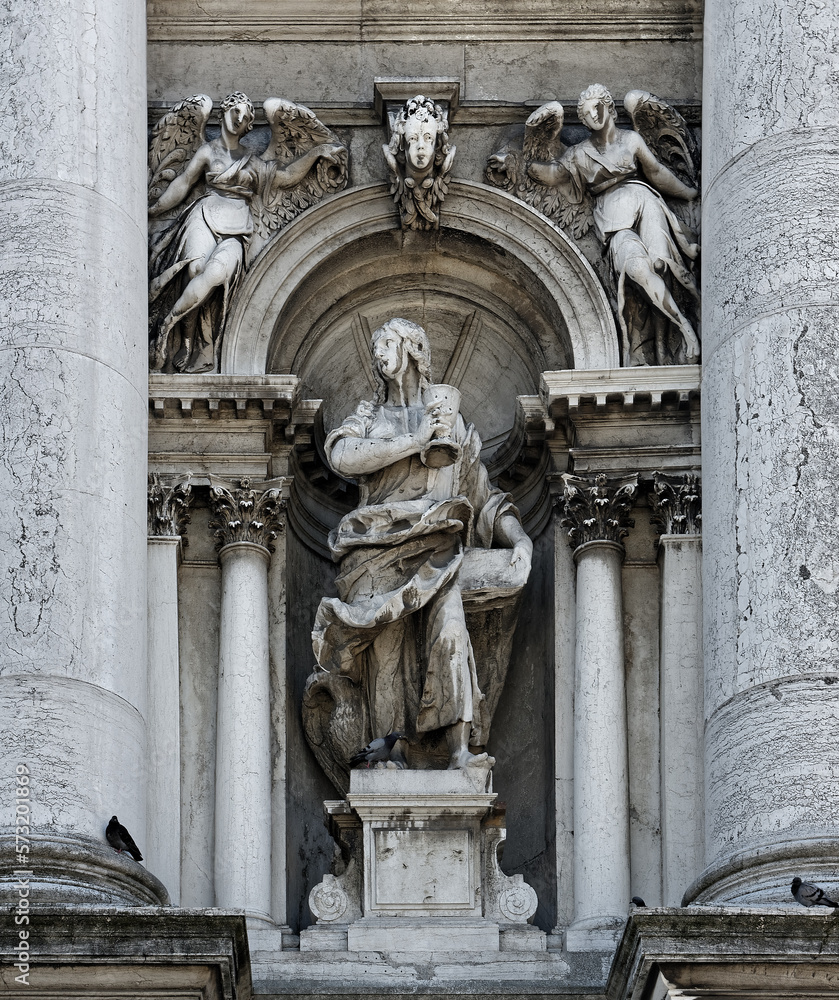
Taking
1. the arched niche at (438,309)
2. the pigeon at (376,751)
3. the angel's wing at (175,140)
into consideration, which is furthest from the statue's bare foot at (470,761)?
the angel's wing at (175,140)

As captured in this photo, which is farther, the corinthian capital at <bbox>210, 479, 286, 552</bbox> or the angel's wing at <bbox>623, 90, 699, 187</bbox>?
the angel's wing at <bbox>623, 90, 699, 187</bbox>

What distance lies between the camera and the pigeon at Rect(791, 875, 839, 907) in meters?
15.6

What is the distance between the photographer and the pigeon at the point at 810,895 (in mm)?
15609

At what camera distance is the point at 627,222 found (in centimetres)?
2012

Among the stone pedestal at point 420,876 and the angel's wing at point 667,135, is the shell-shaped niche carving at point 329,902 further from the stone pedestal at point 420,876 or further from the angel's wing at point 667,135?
the angel's wing at point 667,135

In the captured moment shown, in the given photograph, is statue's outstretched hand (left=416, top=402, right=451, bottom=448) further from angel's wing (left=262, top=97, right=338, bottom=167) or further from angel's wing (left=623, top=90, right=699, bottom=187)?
angel's wing (left=623, top=90, right=699, bottom=187)

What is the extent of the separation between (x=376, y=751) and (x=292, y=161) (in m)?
4.75

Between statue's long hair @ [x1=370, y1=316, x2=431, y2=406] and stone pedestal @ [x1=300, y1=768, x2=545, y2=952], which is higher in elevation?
statue's long hair @ [x1=370, y1=316, x2=431, y2=406]

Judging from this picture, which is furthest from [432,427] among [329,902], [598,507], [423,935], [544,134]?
[423,935]

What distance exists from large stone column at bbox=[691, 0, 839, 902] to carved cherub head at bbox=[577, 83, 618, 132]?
1111 mm

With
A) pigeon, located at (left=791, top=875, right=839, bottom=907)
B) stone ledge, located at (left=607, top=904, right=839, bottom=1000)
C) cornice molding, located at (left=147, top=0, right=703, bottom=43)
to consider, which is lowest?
stone ledge, located at (left=607, top=904, right=839, bottom=1000)

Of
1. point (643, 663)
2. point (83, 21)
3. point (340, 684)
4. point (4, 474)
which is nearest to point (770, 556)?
point (643, 663)

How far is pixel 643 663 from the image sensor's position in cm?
1917

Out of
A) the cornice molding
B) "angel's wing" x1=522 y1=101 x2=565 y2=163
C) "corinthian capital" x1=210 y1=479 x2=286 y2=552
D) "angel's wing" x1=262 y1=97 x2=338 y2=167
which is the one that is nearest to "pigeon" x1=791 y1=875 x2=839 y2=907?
"corinthian capital" x1=210 y1=479 x2=286 y2=552
